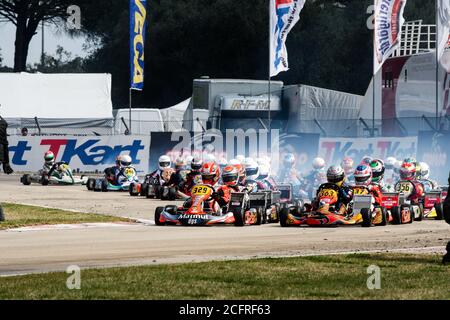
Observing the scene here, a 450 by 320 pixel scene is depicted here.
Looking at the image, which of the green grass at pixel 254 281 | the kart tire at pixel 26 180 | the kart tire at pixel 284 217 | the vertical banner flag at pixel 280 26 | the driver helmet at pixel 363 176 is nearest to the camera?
the green grass at pixel 254 281

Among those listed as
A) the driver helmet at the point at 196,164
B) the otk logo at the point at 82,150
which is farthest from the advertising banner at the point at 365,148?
the otk logo at the point at 82,150

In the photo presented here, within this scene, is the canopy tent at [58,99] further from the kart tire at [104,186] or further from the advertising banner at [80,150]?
the kart tire at [104,186]

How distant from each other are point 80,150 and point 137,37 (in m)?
4.41

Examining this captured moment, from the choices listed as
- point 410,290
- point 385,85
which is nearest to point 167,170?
point 385,85

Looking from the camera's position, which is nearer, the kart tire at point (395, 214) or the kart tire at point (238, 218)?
the kart tire at point (238, 218)

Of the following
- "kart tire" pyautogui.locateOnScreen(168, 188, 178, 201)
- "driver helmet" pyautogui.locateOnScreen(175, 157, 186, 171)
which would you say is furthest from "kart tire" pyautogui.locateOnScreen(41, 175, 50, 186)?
"kart tire" pyautogui.locateOnScreen(168, 188, 178, 201)

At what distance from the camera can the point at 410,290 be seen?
11.3 meters

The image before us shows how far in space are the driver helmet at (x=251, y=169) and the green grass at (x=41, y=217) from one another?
3723mm

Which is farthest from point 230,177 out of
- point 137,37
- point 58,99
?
point 58,99

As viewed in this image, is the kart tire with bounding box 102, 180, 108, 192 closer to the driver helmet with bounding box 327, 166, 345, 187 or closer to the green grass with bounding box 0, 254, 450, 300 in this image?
the driver helmet with bounding box 327, 166, 345, 187

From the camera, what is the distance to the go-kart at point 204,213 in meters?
20.6

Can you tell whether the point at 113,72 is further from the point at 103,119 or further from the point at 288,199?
the point at 288,199

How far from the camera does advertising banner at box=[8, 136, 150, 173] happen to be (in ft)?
134
